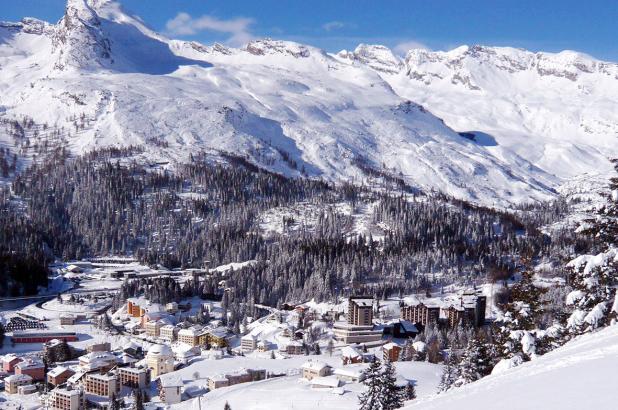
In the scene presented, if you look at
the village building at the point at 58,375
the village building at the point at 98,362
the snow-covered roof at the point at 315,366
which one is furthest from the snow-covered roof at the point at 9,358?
the snow-covered roof at the point at 315,366

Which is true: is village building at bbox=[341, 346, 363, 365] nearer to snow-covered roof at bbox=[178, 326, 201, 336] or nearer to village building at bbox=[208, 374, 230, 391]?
village building at bbox=[208, 374, 230, 391]

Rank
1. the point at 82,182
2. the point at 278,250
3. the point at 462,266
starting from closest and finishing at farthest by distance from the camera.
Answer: the point at 462,266, the point at 278,250, the point at 82,182

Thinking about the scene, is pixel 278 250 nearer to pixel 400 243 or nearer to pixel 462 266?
pixel 400 243

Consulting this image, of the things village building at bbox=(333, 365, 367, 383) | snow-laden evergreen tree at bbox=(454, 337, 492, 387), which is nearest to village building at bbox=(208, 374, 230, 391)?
village building at bbox=(333, 365, 367, 383)

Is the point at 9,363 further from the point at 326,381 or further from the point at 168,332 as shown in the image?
the point at 326,381

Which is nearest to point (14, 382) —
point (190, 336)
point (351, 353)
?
point (190, 336)

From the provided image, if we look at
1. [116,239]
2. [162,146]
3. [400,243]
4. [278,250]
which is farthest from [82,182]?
[400,243]

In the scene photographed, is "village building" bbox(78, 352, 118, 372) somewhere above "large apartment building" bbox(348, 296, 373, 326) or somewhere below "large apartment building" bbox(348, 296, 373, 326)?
below

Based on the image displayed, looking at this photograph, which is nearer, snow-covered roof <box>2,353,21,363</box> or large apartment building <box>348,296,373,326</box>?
snow-covered roof <box>2,353,21,363</box>
